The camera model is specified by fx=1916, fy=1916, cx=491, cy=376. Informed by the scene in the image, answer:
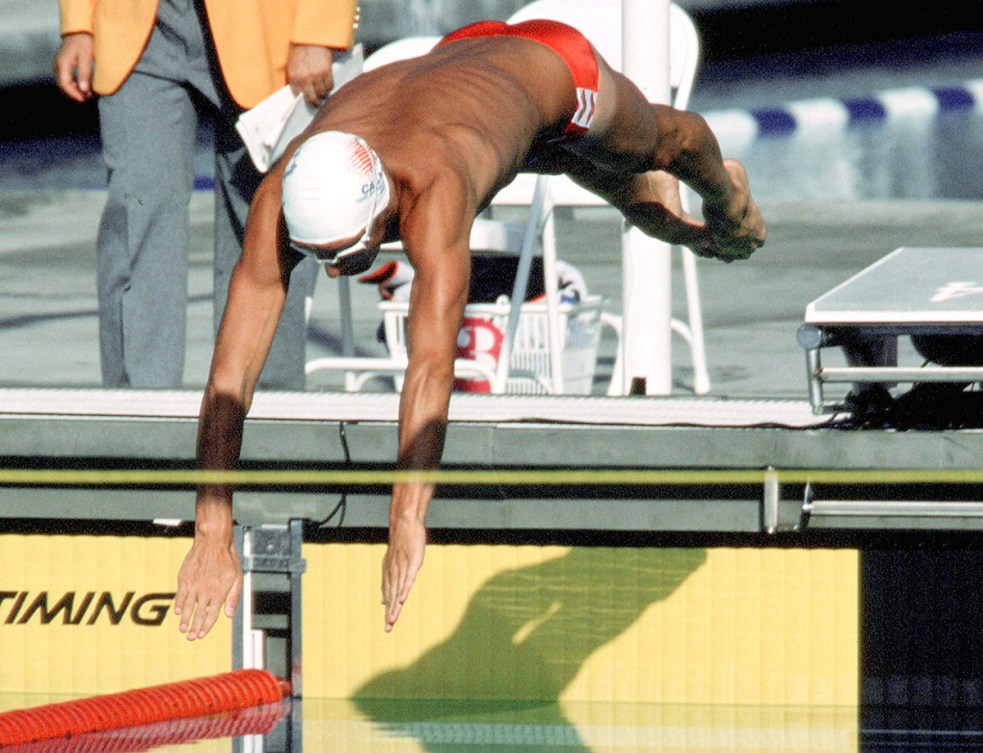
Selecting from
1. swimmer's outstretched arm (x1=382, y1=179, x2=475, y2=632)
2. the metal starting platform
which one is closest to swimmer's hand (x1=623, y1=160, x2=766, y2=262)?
the metal starting platform

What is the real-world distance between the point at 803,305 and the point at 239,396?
5.40 m

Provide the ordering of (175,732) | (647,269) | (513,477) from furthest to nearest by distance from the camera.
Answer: (647,269)
(175,732)
(513,477)

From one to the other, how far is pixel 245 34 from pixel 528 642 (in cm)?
183

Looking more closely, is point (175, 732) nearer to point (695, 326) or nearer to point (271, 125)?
point (271, 125)

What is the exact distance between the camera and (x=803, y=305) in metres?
9.01

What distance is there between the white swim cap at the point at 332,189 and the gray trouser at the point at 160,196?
1472 mm

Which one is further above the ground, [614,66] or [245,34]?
[614,66]

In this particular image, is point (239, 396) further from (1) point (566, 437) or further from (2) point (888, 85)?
(2) point (888, 85)

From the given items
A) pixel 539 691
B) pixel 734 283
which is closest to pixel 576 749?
pixel 539 691

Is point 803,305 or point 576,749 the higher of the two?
point 803,305

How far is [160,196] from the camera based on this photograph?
544cm

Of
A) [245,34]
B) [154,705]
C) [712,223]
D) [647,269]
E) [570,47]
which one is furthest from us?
[647,269]

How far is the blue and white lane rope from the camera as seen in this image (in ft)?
54.0

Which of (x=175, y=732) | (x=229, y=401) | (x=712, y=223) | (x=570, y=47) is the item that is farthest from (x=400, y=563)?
(x=712, y=223)
